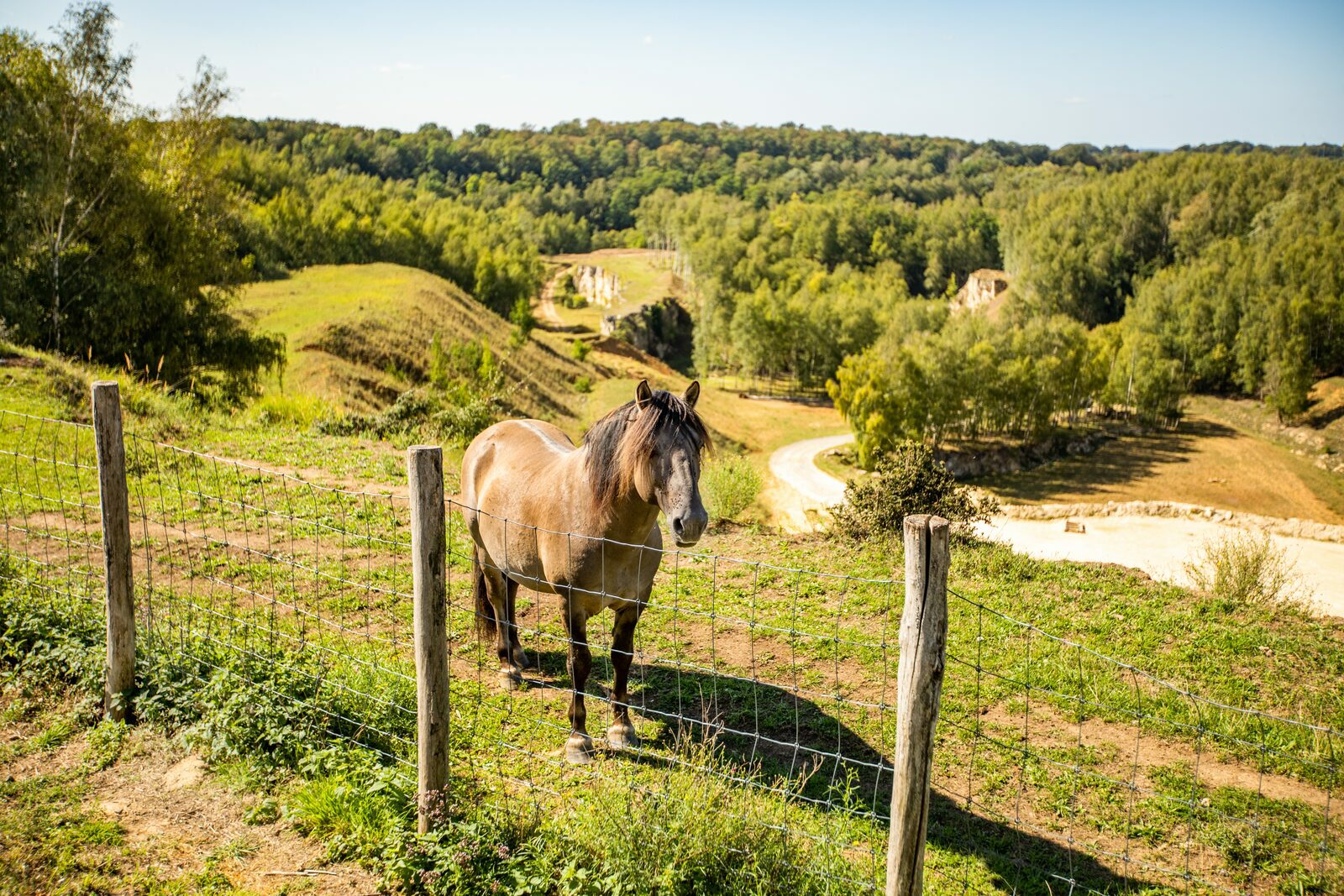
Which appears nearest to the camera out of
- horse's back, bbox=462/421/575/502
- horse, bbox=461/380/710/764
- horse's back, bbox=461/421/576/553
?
horse, bbox=461/380/710/764

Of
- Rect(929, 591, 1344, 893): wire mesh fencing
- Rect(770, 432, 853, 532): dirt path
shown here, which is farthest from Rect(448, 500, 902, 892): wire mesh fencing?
Rect(770, 432, 853, 532): dirt path

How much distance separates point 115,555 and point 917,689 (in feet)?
16.8

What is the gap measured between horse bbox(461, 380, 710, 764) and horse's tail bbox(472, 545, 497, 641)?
28 millimetres

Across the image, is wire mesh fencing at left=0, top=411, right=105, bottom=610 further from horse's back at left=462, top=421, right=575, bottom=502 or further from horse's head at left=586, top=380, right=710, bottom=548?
horse's head at left=586, top=380, right=710, bottom=548

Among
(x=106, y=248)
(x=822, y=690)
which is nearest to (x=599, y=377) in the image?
(x=106, y=248)

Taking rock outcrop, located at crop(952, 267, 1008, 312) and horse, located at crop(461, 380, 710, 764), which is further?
rock outcrop, located at crop(952, 267, 1008, 312)

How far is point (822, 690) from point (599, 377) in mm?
54528

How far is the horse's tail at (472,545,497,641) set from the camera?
255 inches

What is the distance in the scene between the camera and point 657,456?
15.7 feet

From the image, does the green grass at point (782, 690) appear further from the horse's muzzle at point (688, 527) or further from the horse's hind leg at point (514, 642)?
the horse's muzzle at point (688, 527)

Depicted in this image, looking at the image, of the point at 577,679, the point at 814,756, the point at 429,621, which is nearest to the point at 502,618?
the point at 577,679

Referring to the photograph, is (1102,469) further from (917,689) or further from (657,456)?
(917,689)

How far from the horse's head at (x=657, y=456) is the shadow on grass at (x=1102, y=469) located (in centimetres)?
4617

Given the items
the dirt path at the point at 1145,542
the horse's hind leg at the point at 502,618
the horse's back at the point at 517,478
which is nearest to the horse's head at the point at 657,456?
the horse's back at the point at 517,478
